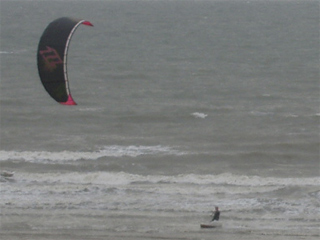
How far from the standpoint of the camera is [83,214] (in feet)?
83.6

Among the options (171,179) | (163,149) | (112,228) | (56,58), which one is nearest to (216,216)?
(112,228)

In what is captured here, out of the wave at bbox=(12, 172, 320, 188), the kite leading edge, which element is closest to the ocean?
the wave at bbox=(12, 172, 320, 188)

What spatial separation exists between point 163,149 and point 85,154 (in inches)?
134

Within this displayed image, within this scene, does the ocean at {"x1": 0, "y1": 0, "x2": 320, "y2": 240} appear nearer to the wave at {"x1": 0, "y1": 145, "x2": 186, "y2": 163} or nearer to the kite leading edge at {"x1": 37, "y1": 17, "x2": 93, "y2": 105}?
the wave at {"x1": 0, "y1": 145, "x2": 186, "y2": 163}

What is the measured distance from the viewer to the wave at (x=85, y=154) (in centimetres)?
3334

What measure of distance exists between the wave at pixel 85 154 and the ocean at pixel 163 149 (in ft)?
0.14

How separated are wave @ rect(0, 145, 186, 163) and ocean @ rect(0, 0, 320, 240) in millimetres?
44

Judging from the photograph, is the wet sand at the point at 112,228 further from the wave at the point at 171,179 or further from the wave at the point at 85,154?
the wave at the point at 85,154

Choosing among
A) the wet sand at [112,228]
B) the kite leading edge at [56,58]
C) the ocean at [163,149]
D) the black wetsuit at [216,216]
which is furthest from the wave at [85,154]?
the kite leading edge at [56,58]

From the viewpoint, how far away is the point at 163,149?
35219 millimetres

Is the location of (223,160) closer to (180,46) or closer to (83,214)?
(83,214)

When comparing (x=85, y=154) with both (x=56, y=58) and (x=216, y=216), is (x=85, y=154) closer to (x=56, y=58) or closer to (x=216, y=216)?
(x=216, y=216)

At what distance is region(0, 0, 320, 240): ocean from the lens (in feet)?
82.3

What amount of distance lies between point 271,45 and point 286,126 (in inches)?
1888
